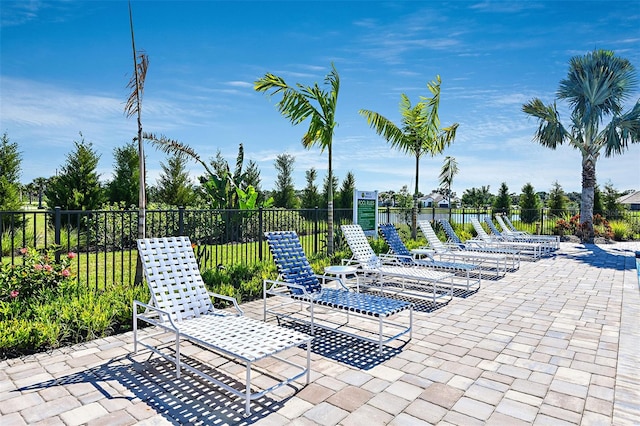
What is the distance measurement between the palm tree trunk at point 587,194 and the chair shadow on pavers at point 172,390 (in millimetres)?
18792

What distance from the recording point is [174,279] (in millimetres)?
4660

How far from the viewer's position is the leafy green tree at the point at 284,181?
25.2m

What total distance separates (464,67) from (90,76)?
35.0 feet

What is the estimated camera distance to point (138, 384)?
11.7ft

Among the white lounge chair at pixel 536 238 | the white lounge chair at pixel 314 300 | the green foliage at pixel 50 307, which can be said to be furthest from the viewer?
the white lounge chair at pixel 536 238

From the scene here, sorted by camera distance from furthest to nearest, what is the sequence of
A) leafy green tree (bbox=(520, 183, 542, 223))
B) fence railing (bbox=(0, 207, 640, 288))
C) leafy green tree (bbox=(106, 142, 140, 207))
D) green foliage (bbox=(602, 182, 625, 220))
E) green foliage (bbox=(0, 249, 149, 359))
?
leafy green tree (bbox=(520, 183, 542, 223)) → green foliage (bbox=(602, 182, 625, 220)) → leafy green tree (bbox=(106, 142, 140, 207)) → fence railing (bbox=(0, 207, 640, 288)) → green foliage (bbox=(0, 249, 149, 359))

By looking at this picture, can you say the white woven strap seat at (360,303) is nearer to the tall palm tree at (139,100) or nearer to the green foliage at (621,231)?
the tall palm tree at (139,100)

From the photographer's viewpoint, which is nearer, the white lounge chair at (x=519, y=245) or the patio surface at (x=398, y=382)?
the patio surface at (x=398, y=382)

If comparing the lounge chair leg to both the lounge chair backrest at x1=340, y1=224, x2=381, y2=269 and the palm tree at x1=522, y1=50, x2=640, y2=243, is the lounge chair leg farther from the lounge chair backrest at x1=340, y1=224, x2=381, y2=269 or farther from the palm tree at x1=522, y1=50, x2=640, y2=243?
the palm tree at x1=522, y1=50, x2=640, y2=243

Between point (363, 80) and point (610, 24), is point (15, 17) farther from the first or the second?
point (610, 24)

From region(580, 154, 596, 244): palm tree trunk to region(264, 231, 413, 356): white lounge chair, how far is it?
52.9 feet

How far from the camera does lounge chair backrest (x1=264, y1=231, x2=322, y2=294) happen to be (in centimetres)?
585

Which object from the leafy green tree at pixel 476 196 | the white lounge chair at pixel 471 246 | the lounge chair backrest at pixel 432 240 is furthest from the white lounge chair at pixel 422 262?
the leafy green tree at pixel 476 196

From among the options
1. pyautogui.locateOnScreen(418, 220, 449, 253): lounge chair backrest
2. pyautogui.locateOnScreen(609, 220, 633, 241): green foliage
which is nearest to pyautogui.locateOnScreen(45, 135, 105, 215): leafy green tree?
pyautogui.locateOnScreen(418, 220, 449, 253): lounge chair backrest
